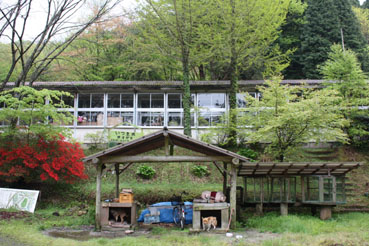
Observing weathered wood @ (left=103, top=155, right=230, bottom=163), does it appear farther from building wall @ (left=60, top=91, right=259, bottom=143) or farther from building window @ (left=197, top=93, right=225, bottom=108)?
building window @ (left=197, top=93, right=225, bottom=108)

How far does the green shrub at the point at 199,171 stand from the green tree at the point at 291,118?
3666 mm

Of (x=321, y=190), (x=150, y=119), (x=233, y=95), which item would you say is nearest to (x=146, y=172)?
(x=150, y=119)

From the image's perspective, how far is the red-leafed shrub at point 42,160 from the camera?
48.6 ft

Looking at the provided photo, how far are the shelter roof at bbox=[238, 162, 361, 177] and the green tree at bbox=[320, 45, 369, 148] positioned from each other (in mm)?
7305

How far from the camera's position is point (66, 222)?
12.7m

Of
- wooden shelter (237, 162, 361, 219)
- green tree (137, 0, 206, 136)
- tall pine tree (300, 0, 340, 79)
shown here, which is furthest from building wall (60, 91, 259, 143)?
tall pine tree (300, 0, 340, 79)

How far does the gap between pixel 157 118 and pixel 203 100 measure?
3032 millimetres

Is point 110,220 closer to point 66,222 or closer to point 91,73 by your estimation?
point 66,222

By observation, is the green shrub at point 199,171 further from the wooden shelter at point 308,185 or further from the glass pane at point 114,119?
the glass pane at point 114,119

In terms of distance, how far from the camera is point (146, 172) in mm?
18953

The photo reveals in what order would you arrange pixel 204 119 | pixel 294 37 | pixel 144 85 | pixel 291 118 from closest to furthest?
pixel 291 118, pixel 144 85, pixel 204 119, pixel 294 37

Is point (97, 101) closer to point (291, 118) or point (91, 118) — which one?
point (91, 118)

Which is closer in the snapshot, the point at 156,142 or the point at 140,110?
the point at 156,142

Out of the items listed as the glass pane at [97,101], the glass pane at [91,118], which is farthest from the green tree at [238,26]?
the glass pane at [91,118]
